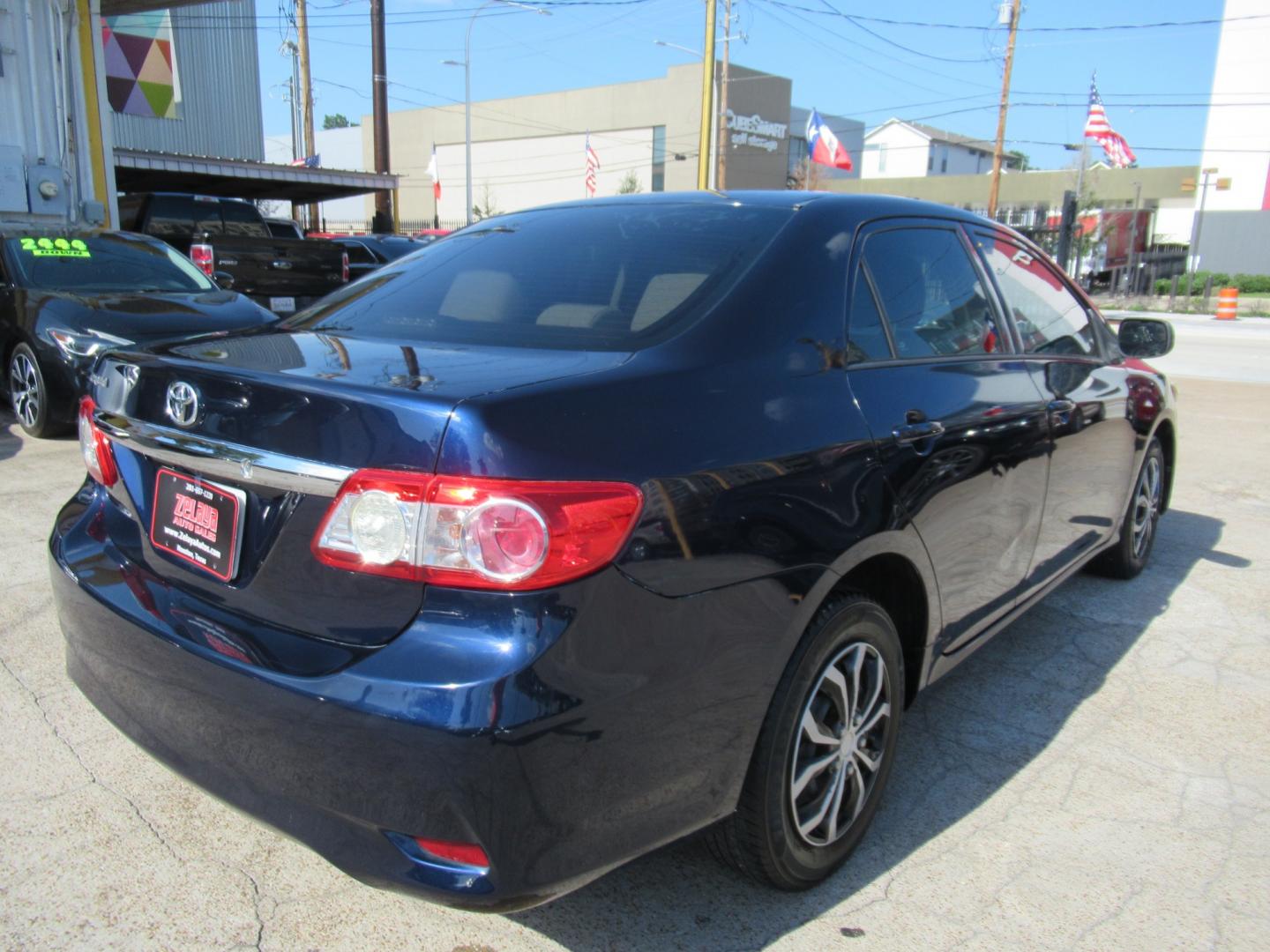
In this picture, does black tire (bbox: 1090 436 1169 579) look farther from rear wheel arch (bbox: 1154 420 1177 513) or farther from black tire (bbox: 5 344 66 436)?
black tire (bbox: 5 344 66 436)

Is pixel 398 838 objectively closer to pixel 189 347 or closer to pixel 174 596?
pixel 174 596

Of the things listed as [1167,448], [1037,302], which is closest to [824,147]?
[1167,448]

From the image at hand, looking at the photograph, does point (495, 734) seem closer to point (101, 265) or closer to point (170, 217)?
point (101, 265)

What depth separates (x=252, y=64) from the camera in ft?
82.7

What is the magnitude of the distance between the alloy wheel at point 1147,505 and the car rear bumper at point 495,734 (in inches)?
130

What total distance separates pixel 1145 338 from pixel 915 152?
89759 millimetres

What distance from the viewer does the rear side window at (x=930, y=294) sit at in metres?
2.68

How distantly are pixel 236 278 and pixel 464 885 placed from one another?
11.0m

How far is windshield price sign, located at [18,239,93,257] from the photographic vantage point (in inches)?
306

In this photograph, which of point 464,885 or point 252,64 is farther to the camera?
point 252,64

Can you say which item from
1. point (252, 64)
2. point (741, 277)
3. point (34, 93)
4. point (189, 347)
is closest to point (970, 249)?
point (741, 277)

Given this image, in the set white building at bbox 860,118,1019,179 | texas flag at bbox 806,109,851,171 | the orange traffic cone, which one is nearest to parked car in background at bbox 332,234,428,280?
texas flag at bbox 806,109,851,171

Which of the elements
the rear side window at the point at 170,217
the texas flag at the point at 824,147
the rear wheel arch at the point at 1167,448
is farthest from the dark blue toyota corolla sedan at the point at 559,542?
the texas flag at the point at 824,147

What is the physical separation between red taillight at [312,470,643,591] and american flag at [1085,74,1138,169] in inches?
1405
